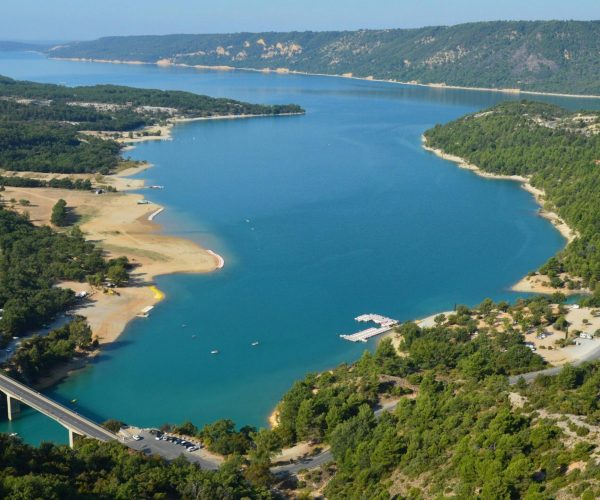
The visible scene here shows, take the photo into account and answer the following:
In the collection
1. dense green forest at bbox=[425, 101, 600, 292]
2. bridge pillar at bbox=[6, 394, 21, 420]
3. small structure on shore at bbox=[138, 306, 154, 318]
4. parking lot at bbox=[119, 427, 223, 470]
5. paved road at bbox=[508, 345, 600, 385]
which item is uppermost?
dense green forest at bbox=[425, 101, 600, 292]

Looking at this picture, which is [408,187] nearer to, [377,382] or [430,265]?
[430,265]

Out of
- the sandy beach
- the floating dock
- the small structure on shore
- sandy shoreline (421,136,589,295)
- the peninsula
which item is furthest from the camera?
sandy shoreline (421,136,589,295)

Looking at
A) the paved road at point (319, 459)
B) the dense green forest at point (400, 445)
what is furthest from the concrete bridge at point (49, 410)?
the paved road at point (319, 459)

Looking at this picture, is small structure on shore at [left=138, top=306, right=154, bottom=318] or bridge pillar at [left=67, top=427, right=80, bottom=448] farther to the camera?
small structure on shore at [left=138, top=306, right=154, bottom=318]

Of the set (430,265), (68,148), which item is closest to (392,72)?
(68,148)

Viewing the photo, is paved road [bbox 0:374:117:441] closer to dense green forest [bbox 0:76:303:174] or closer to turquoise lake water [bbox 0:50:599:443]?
turquoise lake water [bbox 0:50:599:443]

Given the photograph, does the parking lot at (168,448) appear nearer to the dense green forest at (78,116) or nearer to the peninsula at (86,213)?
the peninsula at (86,213)

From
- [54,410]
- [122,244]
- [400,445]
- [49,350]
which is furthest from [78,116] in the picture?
[400,445]

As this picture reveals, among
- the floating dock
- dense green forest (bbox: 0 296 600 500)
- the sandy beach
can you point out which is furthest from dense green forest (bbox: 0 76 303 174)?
dense green forest (bbox: 0 296 600 500)
